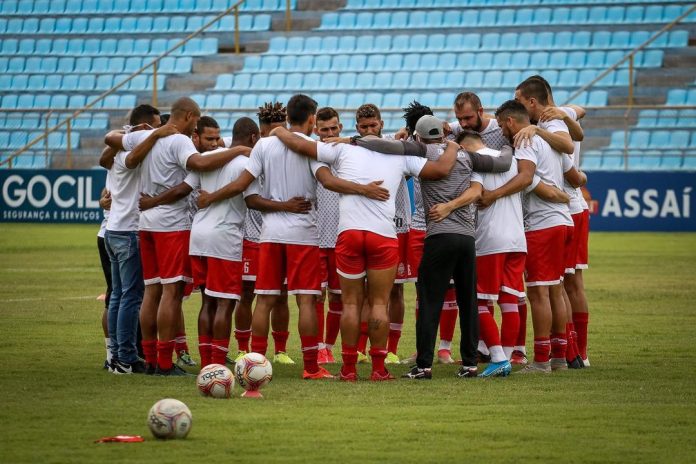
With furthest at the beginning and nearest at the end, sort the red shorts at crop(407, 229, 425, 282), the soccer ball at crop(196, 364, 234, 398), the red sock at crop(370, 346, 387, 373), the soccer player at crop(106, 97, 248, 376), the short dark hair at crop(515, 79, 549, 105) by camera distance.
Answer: the red shorts at crop(407, 229, 425, 282) → the short dark hair at crop(515, 79, 549, 105) → the soccer player at crop(106, 97, 248, 376) → the red sock at crop(370, 346, 387, 373) → the soccer ball at crop(196, 364, 234, 398)

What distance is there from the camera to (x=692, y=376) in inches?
397

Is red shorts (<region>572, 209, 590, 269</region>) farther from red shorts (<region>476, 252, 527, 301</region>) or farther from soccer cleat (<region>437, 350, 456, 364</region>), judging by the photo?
soccer cleat (<region>437, 350, 456, 364</region>)

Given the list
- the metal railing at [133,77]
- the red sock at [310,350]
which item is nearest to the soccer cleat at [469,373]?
the red sock at [310,350]

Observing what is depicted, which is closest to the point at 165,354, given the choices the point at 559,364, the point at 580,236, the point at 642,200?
the point at 559,364

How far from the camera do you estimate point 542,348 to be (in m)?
10.4

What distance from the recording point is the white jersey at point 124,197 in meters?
10.4

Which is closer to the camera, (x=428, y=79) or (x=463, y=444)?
(x=463, y=444)

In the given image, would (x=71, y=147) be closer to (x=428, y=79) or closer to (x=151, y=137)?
(x=428, y=79)

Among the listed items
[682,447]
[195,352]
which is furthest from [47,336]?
[682,447]

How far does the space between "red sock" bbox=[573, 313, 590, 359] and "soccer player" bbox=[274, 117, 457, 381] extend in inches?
82.2

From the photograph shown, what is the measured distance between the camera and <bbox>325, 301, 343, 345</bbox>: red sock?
11352 mm

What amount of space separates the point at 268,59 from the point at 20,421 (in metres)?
27.3

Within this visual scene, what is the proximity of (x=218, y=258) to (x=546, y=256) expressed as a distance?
2651 millimetres

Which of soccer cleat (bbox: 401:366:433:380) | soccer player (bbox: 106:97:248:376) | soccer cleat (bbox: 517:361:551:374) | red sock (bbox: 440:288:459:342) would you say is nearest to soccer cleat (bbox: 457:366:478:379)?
soccer cleat (bbox: 401:366:433:380)
